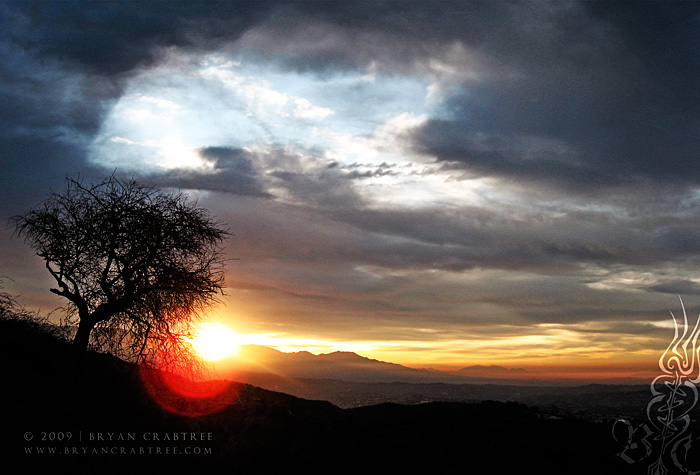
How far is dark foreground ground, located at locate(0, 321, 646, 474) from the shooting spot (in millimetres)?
14391

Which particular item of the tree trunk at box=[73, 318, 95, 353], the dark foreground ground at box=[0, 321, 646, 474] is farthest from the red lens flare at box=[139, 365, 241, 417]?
the tree trunk at box=[73, 318, 95, 353]

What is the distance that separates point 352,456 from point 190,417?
673cm

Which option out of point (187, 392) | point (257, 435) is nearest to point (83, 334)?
point (187, 392)

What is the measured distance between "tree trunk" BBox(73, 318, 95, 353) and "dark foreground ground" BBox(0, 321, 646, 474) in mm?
565

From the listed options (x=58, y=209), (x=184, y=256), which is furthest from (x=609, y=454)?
(x=58, y=209)

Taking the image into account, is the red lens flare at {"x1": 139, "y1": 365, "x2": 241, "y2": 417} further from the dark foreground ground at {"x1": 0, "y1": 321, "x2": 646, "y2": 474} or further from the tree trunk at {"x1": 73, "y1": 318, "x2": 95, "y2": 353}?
the tree trunk at {"x1": 73, "y1": 318, "x2": 95, "y2": 353}

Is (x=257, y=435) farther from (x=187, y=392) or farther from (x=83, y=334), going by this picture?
(x=83, y=334)

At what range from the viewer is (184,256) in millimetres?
21578

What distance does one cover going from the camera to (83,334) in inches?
795

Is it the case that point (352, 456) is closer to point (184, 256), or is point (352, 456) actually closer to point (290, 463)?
point (290, 463)

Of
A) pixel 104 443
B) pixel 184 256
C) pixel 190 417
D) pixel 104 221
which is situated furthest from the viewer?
pixel 184 256

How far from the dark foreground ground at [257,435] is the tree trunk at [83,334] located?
0.56 meters

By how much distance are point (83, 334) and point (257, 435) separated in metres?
9.94

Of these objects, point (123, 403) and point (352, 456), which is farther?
point (123, 403)
